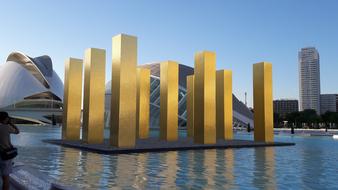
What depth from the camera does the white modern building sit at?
264ft

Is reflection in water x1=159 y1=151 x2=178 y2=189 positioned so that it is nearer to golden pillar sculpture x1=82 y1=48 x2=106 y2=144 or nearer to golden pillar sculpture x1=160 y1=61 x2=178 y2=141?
golden pillar sculpture x1=82 y1=48 x2=106 y2=144

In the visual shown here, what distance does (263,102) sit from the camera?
23750mm

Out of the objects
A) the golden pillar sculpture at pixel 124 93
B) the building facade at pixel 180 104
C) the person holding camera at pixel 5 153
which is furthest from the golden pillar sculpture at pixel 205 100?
the building facade at pixel 180 104

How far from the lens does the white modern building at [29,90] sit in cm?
8044

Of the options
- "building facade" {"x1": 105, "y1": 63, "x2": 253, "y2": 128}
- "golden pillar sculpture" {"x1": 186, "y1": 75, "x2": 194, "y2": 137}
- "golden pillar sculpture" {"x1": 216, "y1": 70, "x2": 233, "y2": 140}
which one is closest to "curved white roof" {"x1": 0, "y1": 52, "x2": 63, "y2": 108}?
"building facade" {"x1": 105, "y1": 63, "x2": 253, "y2": 128}

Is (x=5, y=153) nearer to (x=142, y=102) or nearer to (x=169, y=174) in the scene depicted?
(x=169, y=174)

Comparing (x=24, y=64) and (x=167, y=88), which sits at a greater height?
(x=24, y=64)

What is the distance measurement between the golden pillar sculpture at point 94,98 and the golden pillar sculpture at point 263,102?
33.1ft

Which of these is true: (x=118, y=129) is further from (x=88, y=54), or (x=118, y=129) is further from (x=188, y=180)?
(x=188, y=180)

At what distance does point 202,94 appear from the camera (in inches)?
812

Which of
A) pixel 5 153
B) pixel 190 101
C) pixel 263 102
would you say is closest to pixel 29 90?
pixel 190 101

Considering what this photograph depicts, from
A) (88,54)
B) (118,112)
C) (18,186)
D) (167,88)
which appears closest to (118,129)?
(118,112)

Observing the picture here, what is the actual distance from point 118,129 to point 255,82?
1135 centimetres

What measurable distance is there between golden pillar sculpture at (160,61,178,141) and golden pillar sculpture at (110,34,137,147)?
6206 millimetres
